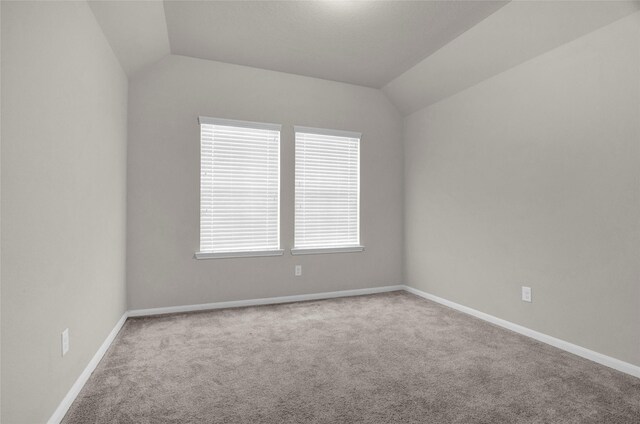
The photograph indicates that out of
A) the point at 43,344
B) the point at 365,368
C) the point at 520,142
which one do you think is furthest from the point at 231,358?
the point at 520,142

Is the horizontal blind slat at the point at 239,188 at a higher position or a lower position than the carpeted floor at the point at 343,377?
higher

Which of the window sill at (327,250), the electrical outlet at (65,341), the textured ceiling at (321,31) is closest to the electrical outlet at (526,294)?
the window sill at (327,250)

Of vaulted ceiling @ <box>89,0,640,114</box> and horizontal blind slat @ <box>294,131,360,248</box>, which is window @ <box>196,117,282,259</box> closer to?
horizontal blind slat @ <box>294,131,360,248</box>

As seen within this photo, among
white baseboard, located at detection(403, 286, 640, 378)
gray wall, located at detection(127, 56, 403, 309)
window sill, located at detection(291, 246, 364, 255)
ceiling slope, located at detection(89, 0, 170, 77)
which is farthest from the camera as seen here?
window sill, located at detection(291, 246, 364, 255)

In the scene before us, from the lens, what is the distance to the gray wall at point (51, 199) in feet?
4.57

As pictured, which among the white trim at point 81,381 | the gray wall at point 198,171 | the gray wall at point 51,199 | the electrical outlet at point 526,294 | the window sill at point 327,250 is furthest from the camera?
the window sill at point 327,250

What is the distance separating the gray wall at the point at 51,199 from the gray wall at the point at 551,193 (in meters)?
3.43

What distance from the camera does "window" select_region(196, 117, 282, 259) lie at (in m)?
3.75

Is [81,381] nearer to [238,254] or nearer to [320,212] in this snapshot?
[238,254]

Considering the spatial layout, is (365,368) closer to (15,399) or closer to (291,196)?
(15,399)

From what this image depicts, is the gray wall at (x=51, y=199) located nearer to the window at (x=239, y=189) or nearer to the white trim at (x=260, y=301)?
the white trim at (x=260, y=301)

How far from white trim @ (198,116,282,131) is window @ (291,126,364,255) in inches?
12.0

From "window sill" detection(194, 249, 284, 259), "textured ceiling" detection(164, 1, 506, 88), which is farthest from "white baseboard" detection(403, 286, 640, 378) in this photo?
"textured ceiling" detection(164, 1, 506, 88)

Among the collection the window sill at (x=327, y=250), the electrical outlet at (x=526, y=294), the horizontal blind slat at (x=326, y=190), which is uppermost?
the horizontal blind slat at (x=326, y=190)
